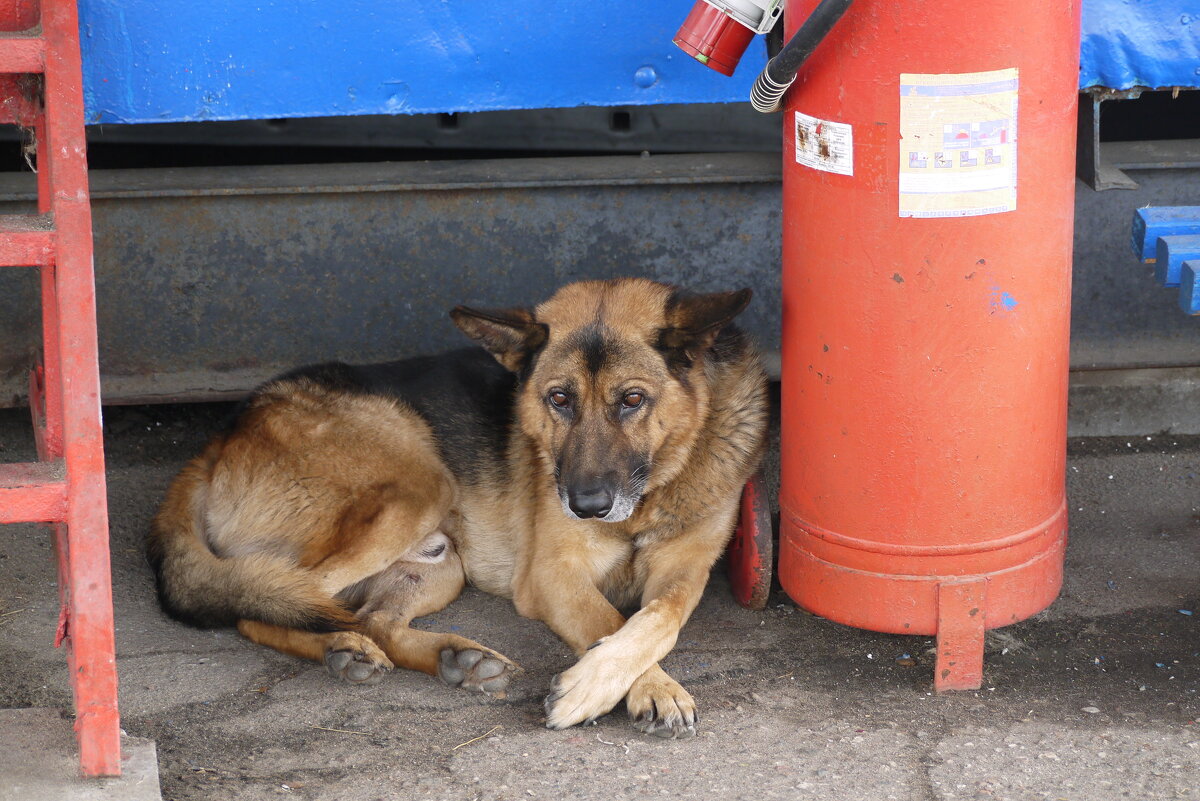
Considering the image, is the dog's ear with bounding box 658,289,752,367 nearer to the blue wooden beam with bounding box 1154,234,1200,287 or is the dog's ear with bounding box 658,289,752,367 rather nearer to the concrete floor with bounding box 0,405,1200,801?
the concrete floor with bounding box 0,405,1200,801

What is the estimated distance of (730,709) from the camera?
128 inches

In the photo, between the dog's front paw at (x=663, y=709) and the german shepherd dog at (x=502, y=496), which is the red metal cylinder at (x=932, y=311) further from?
the dog's front paw at (x=663, y=709)

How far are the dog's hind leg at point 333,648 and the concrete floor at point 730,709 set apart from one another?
4 cm

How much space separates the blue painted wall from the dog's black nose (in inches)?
52.9

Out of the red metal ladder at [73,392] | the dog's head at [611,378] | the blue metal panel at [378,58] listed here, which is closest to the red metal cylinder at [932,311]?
the dog's head at [611,378]

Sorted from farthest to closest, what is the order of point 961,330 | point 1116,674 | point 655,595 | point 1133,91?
1. point 1133,91
2. point 655,595
3. point 1116,674
4. point 961,330

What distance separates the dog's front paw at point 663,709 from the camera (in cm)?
311

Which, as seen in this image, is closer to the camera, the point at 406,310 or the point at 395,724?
the point at 395,724

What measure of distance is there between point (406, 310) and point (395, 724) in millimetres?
1747

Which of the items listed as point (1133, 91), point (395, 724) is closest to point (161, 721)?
point (395, 724)

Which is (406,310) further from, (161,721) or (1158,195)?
(1158,195)

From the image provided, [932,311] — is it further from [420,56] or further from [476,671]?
[420,56]

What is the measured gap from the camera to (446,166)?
14.7 feet

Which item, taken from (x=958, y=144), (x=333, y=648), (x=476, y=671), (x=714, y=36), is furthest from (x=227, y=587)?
(x=958, y=144)
